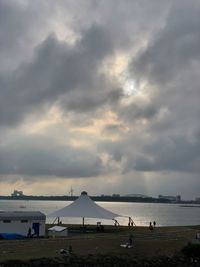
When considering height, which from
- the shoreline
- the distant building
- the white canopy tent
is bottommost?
the shoreline

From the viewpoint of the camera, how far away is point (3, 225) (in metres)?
52.5

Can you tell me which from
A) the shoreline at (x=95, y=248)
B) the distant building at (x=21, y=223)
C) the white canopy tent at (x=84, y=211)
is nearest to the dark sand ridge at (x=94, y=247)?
the shoreline at (x=95, y=248)

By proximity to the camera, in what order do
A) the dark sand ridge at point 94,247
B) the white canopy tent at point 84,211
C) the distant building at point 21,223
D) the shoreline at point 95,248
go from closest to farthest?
the shoreline at point 95,248
the dark sand ridge at point 94,247
the distant building at point 21,223
the white canopy tent at point 84,211

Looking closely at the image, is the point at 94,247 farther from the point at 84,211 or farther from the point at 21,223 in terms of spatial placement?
the point at 84,211

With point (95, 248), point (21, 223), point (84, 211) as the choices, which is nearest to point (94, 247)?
point (95, 248)

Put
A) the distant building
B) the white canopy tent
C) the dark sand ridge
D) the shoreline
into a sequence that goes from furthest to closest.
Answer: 1. the white canopy tent
2. the distant building
3. the dark sand ridge
4. the shoreline

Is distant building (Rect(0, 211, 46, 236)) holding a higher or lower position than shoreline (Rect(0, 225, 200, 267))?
higher

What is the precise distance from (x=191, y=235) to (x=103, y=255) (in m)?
16.3

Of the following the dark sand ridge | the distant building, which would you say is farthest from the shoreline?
the distant building

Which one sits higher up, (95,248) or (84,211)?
(84,211)

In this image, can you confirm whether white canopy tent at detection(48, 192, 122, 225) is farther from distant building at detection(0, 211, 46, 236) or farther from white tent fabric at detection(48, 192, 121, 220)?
distant building at detection(0, 211, 46, 236)

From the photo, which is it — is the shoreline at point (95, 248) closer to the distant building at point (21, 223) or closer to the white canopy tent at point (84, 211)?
the distant building at point (21, 223)

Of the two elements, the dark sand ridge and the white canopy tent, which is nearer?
the dark sand ridge

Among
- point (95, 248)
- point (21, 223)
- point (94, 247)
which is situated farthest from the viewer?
point (21, 223)
